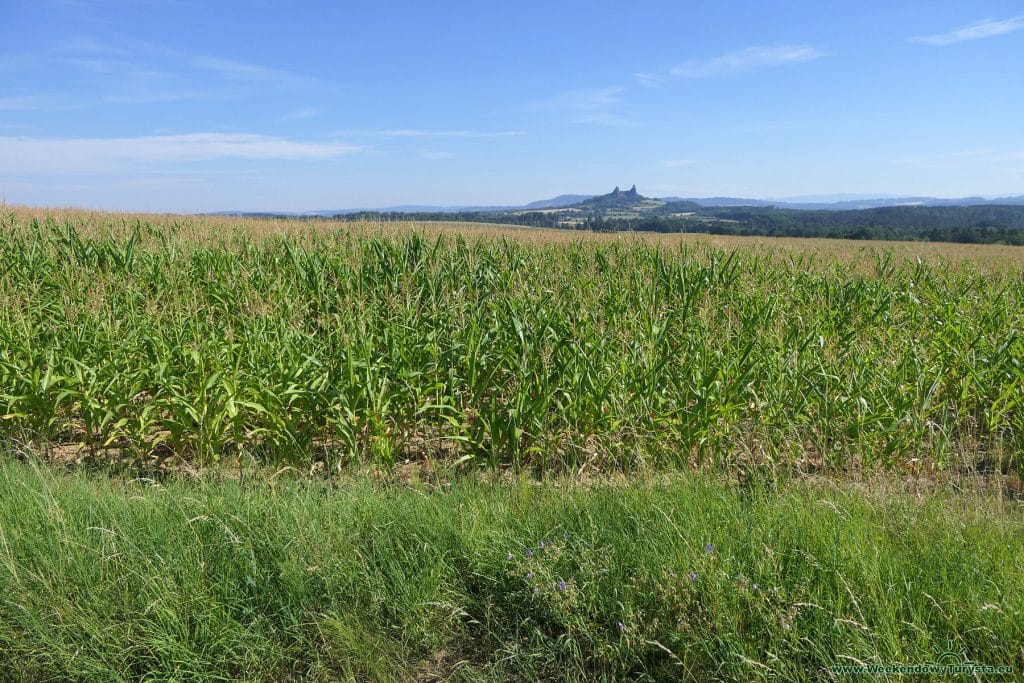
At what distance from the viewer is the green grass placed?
2.23m

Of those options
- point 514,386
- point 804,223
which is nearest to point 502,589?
point 514,386

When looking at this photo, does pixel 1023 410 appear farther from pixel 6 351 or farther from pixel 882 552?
pixel 6 351

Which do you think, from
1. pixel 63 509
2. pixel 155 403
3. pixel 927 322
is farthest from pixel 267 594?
pixel 927 322

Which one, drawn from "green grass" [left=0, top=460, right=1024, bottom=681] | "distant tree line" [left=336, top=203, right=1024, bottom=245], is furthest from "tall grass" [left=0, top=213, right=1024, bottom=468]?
"distant tree line" [left=336, top=203, right=1024, bottom=245]

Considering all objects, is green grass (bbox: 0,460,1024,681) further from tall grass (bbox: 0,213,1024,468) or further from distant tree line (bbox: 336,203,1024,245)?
distant tree line (bbox: 336,203,1024,245)

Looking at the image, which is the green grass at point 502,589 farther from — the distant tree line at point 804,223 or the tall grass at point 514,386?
the distant tree line at point 804,223

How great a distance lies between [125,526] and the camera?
9.56 feet

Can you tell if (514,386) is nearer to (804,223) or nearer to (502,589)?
(502,589)

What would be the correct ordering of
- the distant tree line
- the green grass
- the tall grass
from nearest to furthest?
the green grass < the tall grass < the distant tree line

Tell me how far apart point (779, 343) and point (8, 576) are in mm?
4907

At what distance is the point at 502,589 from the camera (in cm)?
263

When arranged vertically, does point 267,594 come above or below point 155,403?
below

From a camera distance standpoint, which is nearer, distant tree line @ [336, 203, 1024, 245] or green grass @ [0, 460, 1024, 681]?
green grass @ [0, 460, 1024, 681]

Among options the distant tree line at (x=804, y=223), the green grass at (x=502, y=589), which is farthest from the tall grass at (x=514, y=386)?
the distant tree line at (x=804, y=223)
